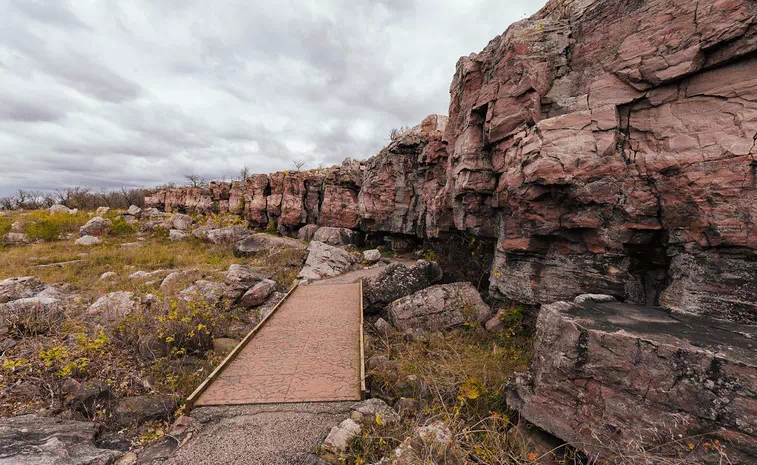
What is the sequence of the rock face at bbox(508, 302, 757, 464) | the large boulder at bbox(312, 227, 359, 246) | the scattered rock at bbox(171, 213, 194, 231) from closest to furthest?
1. the rock face at bbox(508, 302, 757, 464)
2. the large boulder at bbox(312, 227, 359, 246)
3. the scattered rock at bbox(171, 213, 194, 231)

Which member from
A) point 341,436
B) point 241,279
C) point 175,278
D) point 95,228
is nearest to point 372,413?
point 341,436

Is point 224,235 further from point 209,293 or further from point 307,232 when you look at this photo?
point 209,293

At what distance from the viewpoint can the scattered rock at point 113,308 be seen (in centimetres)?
609

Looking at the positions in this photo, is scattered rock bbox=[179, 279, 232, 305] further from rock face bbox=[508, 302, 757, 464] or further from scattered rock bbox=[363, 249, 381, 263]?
rock face bbox=[508, 302, 757, 464]

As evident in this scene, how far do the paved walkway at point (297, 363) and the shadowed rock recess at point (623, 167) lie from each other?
2535 millimetres

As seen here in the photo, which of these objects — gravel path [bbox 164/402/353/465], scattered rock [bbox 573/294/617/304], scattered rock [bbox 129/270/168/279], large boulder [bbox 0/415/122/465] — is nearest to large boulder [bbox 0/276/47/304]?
scattered rock [bbox 129/270/168/279]

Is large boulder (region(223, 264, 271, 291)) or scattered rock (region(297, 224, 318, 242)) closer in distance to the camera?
large boulder (region(223, 264, 271, 291))

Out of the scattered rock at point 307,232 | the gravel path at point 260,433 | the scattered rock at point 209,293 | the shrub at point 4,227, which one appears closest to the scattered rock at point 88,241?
the shrub at point 4,227

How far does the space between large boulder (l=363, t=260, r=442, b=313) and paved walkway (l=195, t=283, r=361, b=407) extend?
1020 millimetres

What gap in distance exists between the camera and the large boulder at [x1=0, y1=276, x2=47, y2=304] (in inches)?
288

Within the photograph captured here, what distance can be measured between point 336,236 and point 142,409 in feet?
44.0

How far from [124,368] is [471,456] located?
208 inches

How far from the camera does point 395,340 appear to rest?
6.12 metres

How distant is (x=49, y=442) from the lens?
2.89 m
